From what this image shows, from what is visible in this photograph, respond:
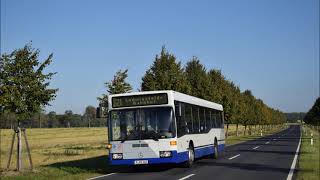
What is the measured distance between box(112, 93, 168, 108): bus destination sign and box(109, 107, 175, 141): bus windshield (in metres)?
0.22

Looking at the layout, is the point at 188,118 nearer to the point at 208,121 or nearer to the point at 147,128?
the point at 147,128

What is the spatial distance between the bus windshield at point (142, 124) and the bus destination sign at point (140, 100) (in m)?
0.22

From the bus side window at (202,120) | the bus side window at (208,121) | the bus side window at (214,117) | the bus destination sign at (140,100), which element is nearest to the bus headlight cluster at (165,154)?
the bus destination sign at (140,100)

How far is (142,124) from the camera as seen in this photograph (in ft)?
58.5

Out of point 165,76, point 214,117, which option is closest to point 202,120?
point 214,117

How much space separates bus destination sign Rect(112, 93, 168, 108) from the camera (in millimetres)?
17922

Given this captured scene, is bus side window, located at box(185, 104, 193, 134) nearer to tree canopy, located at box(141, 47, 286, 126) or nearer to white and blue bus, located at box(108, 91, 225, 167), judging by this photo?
white and blue bus, located at box(108, 91, 225, 167)

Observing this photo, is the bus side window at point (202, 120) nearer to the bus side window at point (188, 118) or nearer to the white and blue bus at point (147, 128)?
the bus side window at point (188, 118)

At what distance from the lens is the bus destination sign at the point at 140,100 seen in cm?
1792

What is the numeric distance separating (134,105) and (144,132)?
Result: 1.07m

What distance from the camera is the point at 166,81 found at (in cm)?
3369

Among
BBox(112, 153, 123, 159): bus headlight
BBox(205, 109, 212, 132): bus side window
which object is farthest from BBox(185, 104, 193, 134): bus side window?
BBox(205, 109, 212, 132): bus side window

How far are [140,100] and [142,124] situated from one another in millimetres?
905

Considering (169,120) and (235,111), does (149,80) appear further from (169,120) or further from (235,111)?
(235,111)
